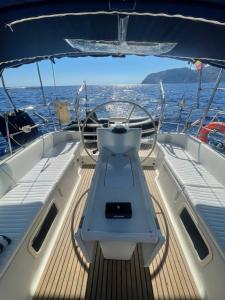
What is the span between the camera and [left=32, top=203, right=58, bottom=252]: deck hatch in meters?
2.15

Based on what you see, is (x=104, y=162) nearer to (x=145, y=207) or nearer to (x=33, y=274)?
(x=145, y=207)

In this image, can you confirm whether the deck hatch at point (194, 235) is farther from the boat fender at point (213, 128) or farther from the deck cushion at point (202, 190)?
A: the boat fender at point (213, 128)

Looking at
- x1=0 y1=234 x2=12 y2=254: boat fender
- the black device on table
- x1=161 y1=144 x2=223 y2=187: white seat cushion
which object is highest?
the black device on table

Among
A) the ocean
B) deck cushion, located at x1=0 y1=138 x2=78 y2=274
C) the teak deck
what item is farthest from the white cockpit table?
the ocean

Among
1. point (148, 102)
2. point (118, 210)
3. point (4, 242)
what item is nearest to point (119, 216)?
point (118, 210)

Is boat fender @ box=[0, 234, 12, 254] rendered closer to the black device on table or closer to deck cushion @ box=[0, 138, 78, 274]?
deck cushion @ box=[0, 138, 78, 274]

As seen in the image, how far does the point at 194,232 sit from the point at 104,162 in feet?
3.91

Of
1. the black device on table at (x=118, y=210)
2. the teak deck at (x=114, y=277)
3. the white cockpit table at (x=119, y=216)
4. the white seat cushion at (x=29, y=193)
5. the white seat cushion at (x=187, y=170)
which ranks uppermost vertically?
the black device on table at (x=118, y=210)

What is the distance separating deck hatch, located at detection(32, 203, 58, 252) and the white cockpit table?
57cm

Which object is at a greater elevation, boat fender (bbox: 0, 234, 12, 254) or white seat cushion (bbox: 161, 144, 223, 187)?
boat fender (bbox: 0, 234, 12, 254)

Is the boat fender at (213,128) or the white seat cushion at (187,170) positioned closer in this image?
the white seat cushion at (187,170)

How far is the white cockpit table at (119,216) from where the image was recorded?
1.68m

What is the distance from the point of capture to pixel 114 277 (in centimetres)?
204

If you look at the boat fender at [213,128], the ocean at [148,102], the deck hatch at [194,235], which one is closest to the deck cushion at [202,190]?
the deck hatch at [194,235]
